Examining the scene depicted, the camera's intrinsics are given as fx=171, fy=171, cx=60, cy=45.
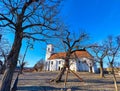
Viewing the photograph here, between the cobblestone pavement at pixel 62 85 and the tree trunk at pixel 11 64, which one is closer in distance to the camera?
the tree trunk at pixel 11 64

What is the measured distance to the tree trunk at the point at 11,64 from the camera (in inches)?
432

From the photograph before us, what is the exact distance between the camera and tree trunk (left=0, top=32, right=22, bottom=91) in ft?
36.0

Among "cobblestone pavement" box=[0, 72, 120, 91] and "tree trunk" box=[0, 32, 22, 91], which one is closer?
"tree trunk" box=[0, 32, 22, 91]

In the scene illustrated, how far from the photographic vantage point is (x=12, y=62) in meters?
11.3

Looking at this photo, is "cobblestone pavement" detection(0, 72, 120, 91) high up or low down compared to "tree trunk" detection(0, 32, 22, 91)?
down

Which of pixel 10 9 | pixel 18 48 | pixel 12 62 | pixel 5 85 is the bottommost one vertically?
pixel 5 85

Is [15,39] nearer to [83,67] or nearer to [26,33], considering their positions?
[26,33]

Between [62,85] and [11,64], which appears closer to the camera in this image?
[11,64]

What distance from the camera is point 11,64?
11.2 m

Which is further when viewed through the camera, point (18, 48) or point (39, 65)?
point (39, 65)

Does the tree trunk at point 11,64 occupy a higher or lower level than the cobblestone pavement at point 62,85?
higher

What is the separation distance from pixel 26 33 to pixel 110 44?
27411 mm

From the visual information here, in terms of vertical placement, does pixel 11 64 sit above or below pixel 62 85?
above

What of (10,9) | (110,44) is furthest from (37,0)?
(110,44)
